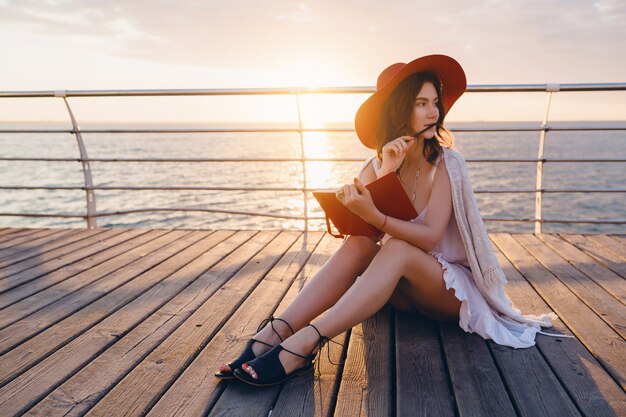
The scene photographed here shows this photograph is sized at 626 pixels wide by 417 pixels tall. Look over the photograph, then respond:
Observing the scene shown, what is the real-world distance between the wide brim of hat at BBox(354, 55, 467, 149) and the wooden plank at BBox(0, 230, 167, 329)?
1566mm

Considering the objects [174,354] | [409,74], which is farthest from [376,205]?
[174,354]

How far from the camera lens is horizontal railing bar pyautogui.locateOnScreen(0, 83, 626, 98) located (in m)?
3.23

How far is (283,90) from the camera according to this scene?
342 cm

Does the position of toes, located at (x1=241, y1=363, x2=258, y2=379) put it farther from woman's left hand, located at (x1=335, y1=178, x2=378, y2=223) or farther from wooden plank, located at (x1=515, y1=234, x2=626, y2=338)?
wooden plank, located at (x1=515, y1=234, x2=626, y2=338)

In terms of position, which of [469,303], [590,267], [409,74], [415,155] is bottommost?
[590,267]

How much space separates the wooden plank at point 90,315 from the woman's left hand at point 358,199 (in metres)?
1.13

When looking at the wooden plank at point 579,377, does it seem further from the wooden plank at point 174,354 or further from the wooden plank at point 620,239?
the wooden plank at point 620,239

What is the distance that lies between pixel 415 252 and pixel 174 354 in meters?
0.88

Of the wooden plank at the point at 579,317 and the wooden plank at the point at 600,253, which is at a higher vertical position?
the wooden plank at the point at 579,317

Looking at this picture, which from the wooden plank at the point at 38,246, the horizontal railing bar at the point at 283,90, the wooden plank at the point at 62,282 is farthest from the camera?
the horizontal railing bar at the point at 283,90

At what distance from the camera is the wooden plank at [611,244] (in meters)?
3.01

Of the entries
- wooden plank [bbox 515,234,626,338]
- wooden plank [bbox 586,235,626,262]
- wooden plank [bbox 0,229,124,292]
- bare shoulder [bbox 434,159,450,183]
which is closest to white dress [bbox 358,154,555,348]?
bare shoulder [bbox 434,159,450,183]

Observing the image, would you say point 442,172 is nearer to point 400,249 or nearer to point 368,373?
point 400,249

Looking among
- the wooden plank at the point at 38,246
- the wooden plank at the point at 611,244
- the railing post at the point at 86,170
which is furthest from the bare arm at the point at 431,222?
the railing post at the point at 86,170
